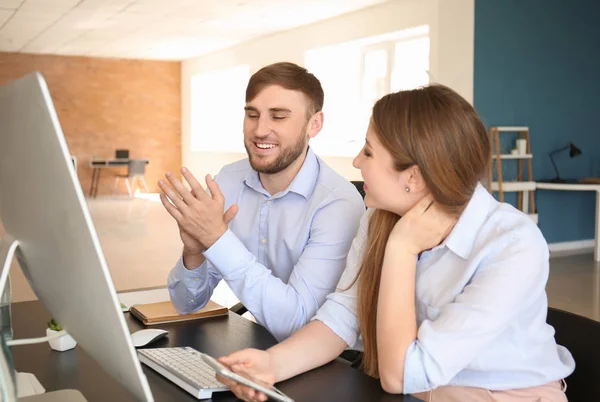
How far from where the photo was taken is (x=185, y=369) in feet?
3.70

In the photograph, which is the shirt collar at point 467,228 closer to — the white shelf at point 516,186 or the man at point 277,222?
the man at point 277,222

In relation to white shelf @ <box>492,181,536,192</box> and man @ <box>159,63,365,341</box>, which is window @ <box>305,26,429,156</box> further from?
man @ <box>159,63,365,341</box>

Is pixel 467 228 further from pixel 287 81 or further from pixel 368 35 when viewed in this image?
pixel 368 35

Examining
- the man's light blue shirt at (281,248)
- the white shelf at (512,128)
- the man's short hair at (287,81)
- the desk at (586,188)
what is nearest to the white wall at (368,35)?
the white shelf at (512,128)

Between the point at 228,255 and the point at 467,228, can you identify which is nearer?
the point at 467,228

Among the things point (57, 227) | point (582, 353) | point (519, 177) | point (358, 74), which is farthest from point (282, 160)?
point (358, 74)

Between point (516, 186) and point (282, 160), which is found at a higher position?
point (282, 160)

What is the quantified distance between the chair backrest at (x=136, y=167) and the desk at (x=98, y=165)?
0.19m

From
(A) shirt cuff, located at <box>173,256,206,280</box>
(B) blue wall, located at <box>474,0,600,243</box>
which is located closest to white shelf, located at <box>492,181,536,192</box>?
(B) blue wall, located at <box>474,0,600,243</box>

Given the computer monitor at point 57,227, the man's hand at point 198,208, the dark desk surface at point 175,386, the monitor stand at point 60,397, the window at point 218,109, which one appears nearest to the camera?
the computer monitor at point 57,227

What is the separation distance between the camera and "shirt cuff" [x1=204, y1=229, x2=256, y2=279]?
4.48 feet

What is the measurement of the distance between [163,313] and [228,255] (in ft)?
0.91

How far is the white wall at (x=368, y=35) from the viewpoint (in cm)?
683

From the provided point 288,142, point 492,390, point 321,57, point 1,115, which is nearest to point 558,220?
point 321,57
